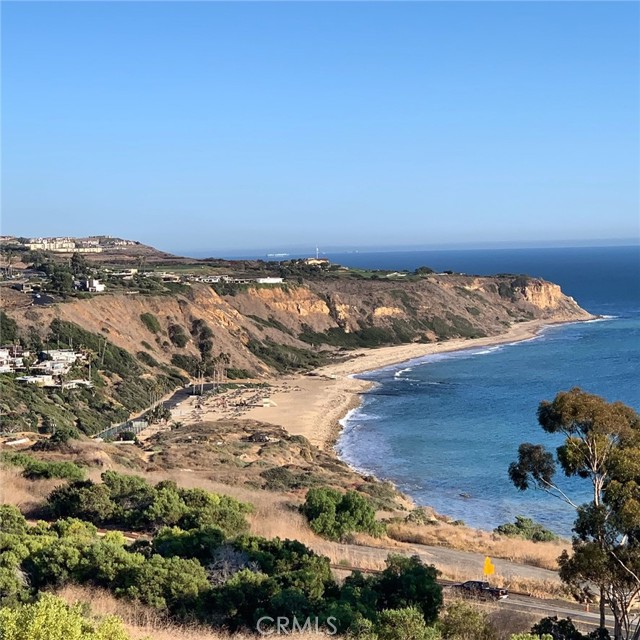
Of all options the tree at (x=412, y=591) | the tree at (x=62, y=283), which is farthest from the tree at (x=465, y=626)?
the tree at (x=62, y=283)

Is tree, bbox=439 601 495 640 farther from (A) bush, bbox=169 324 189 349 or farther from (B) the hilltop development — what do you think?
(A) bush, bbox=169 324 189 349

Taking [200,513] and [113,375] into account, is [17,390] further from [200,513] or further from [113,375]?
[200,513]

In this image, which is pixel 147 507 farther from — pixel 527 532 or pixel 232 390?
pixel 232 390

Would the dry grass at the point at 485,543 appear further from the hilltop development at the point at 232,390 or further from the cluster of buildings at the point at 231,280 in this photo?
the cluster of buildings at the point at 231,280

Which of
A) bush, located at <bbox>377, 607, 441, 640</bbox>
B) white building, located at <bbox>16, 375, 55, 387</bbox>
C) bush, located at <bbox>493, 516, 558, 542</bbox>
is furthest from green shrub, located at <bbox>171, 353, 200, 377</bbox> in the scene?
bush, located at <bbox>377, 607, 441, 640</bbox>

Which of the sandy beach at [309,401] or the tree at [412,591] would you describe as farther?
the sandy beach at [309,401]

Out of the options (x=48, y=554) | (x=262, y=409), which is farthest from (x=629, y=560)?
(x=262, y=409)
